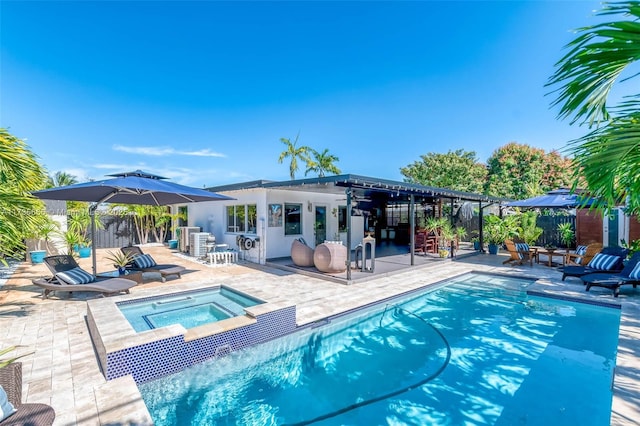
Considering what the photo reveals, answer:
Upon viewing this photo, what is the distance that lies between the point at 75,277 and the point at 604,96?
906 centimetres

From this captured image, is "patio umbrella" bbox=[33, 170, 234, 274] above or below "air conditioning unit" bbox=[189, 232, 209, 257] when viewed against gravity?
above

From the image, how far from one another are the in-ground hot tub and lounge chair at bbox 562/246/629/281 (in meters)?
8.37

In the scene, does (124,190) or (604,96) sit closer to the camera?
(604,96)

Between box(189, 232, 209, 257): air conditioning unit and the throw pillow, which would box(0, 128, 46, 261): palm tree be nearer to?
the throw pillow

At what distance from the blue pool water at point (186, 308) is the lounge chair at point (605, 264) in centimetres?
883

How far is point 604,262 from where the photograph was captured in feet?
27.1

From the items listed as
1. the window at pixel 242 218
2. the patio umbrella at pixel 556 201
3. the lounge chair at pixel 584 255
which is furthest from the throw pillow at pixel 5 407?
the patio umbrella at pixel 556 201

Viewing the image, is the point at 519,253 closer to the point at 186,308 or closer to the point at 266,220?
the point at 266,220

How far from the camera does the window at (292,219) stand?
1203 centimetres

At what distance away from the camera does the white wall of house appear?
11.2 metres

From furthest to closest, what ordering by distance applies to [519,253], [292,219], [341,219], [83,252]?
[341,219]
[83,252]
[292,219]
[519,253]

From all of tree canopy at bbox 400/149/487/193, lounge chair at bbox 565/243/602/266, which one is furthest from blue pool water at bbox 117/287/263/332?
tree canopy at bbox 400/149/487/193

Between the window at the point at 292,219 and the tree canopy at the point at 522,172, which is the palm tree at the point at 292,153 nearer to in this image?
the window at the point at 292,219

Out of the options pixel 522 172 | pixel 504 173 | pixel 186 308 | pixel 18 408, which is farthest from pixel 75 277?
pixel 522 172
